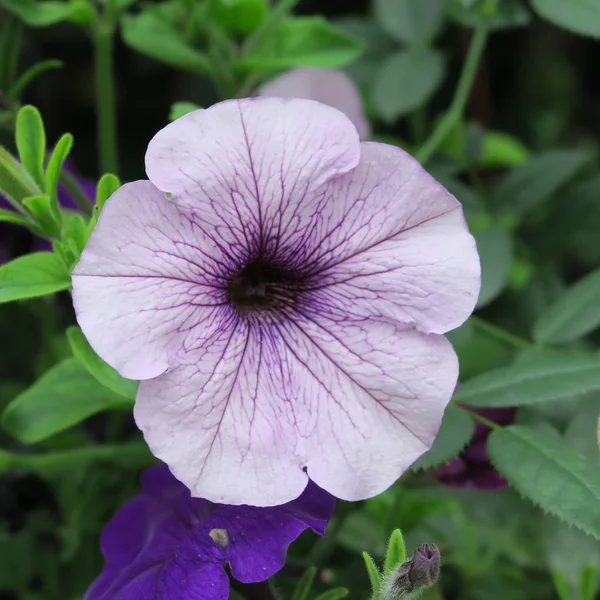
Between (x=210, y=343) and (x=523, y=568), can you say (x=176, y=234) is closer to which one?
(x=210, y=343)

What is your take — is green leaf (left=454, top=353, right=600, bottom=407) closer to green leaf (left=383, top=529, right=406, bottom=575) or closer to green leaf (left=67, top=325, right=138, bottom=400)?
green leaf (left=383, top=529, right=406, bottom=575)

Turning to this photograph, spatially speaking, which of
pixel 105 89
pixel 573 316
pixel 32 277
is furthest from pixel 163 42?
pixel 573 316

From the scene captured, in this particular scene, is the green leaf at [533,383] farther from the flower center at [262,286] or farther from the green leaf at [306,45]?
the green leaf at [306,45]

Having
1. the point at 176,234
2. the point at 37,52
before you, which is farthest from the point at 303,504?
the point at 37,52

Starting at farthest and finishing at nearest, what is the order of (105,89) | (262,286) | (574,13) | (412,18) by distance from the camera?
(412,18) < (105,89) < (574,13) < (262,286)

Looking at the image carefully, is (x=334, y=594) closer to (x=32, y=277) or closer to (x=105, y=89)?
(x=32, y=277)

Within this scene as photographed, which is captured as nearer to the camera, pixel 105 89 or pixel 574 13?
pixel 574 13
